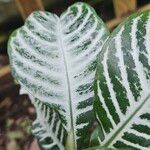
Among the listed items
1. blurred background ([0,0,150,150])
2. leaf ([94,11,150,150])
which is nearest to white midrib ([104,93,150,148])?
leaf ([94,11,150,150])

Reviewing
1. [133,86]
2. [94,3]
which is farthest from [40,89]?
[94,3]

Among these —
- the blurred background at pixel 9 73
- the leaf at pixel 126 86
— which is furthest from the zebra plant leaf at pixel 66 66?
the blurred background at pixel 9 73

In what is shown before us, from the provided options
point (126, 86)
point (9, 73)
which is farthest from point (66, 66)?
point (9, 73)

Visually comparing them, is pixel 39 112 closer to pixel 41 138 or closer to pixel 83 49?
pixel 41 138

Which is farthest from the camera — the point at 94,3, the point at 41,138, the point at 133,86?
the point at 94,3

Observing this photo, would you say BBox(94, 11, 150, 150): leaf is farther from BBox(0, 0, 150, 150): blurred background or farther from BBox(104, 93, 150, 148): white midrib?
BBox(0, 0, 150, 150): blurred background

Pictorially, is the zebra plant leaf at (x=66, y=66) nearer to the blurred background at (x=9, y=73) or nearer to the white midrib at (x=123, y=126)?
the white midrib at (x=123, y=126)
